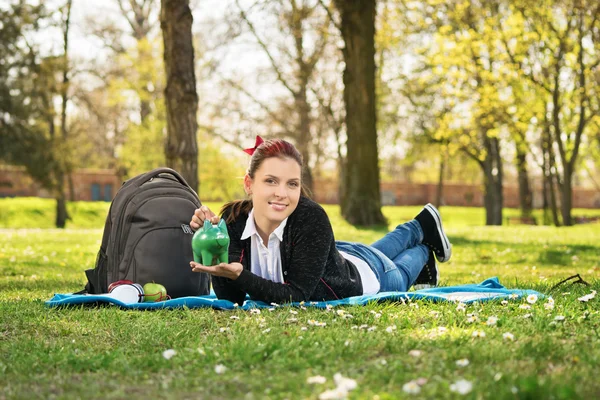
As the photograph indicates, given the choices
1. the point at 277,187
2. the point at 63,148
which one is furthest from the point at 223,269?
the point at 63,148

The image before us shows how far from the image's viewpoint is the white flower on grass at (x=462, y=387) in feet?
Answer: 8.82

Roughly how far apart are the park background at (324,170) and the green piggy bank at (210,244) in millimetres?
399

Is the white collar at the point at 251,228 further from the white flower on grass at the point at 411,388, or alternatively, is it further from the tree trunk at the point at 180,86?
the tree trunk at the point at 180,86

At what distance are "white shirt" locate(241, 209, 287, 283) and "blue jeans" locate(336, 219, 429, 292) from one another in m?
0.96

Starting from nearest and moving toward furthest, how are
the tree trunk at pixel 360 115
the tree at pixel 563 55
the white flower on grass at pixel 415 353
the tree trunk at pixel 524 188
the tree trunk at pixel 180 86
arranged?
the white flower on grass at pixel 415 353 < the tree trunk at pixel 180 86 < the tree trunk at pixel 360 115 < the tree at pixel 563 55 < the tree trunk at pixel 524 188

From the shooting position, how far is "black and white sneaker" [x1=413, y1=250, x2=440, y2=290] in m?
6.74

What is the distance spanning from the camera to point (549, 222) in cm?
3256

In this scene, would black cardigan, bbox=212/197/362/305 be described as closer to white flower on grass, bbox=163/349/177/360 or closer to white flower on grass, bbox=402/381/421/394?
white flower on grass, bbox=163/349/177/360

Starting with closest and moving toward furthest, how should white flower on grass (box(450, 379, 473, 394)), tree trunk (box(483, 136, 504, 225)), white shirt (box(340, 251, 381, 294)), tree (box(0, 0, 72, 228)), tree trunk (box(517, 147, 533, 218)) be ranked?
1. white flower on grass (box(450, 379, 473, 394))
2. white shirt (box(340, 251, 381, 294))
3. tree (box(0, 0, 72, 228))
4. tree trunk (box(483, 136, 504, 225))
5. tree trunk (box(517, 147, 533, 218))

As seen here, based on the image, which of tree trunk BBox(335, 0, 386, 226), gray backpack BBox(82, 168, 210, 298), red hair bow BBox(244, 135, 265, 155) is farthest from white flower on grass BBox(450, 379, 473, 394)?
tree trunk BBox(335, 0, 386, 226)

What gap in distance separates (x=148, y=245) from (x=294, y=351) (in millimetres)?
2671

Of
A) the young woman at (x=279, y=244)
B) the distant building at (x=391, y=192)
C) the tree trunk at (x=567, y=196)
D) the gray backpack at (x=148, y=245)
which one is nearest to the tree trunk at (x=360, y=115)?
the tree trunk at (x=567, y=196)

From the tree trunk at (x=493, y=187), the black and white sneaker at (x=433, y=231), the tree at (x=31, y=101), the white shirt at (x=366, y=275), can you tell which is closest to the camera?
the white shirt at (x=366, y=275)

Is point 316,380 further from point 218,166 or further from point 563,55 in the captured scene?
point 218,166
